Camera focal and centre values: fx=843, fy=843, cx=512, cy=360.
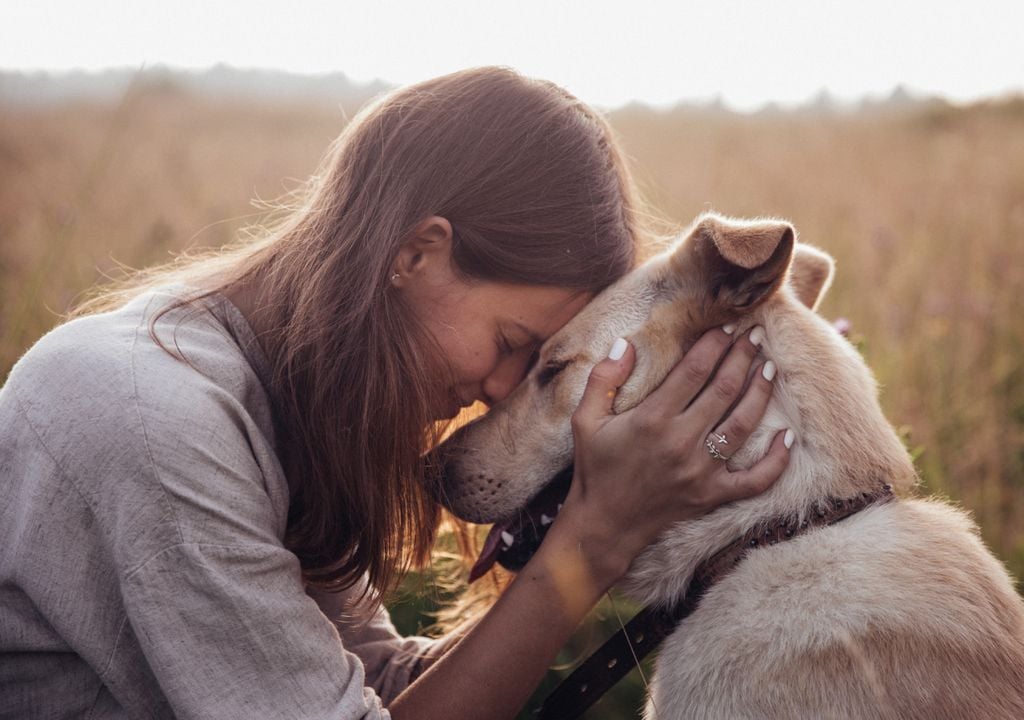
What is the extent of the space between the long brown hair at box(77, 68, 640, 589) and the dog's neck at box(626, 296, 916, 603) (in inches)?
24.3

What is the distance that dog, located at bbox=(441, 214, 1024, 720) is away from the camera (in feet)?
6.08

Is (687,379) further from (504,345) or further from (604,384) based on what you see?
(504,345)

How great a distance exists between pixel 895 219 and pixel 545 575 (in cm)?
751

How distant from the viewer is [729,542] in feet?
6.93

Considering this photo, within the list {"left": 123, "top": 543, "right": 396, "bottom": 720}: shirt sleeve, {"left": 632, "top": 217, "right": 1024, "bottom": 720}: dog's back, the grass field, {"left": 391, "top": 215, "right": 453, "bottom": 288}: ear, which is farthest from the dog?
the grass field

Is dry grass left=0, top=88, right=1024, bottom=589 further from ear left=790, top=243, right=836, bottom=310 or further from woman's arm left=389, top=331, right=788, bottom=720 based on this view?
woman's arm left=389, top=331, right=788, bottom=720

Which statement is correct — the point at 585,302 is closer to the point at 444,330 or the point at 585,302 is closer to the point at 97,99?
the point at 444,330

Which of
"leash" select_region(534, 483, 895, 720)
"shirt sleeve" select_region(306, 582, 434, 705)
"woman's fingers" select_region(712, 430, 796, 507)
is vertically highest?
"woman's fingers" select_region(712, 430, 796, 507)

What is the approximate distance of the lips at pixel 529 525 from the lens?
2463 millimetres

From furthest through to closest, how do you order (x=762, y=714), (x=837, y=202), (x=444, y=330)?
1. (x=837, y=202)
2. (x=444, y=330)
3. (x=762, y=714)

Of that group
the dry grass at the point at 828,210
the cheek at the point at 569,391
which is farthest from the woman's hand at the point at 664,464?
the dry grass at the point at 828,210

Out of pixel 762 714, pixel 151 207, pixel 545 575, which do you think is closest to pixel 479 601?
pixel 545 575

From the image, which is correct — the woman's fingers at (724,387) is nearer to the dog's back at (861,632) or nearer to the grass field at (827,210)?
the dog's back at (861,632)

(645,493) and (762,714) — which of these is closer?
(762,714)
